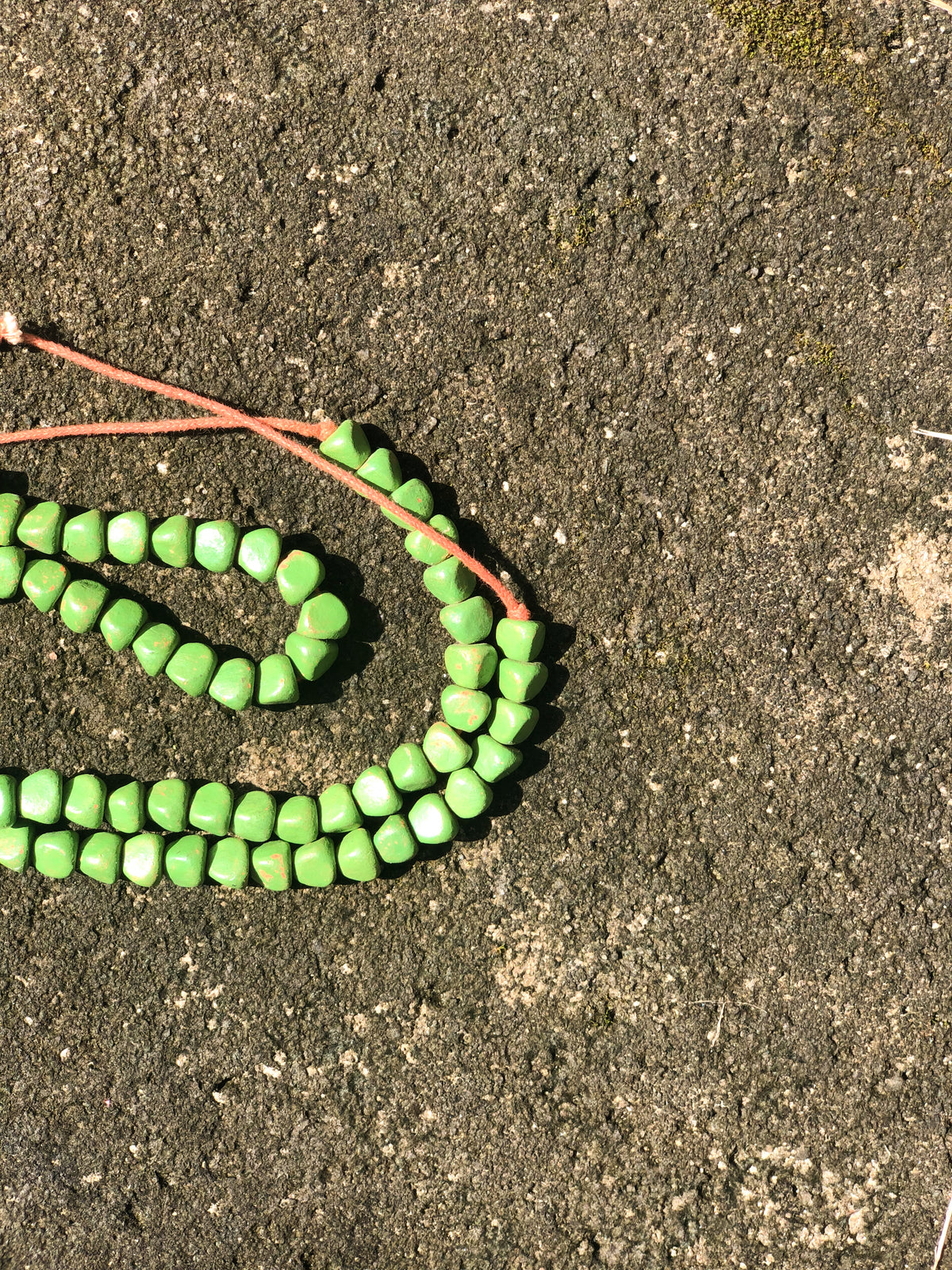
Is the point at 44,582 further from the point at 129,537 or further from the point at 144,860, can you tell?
the point at 144,860

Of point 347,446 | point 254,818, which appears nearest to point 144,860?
point 254,818

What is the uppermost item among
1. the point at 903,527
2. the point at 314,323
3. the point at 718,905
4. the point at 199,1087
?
the point at 903,527

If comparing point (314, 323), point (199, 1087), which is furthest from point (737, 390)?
point (199, 1087)

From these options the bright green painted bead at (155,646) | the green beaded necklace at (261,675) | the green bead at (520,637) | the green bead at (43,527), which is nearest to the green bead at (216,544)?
the green beaded necklace at (261,675)

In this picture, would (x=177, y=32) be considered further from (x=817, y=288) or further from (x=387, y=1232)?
(x=387, y=1232)

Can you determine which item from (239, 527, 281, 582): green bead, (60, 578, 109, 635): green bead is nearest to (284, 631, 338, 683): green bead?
(239, 527, 281, 582): green bead

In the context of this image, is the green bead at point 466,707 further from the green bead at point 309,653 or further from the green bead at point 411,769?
the green bead at point 309,653

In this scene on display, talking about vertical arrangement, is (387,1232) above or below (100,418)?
below
